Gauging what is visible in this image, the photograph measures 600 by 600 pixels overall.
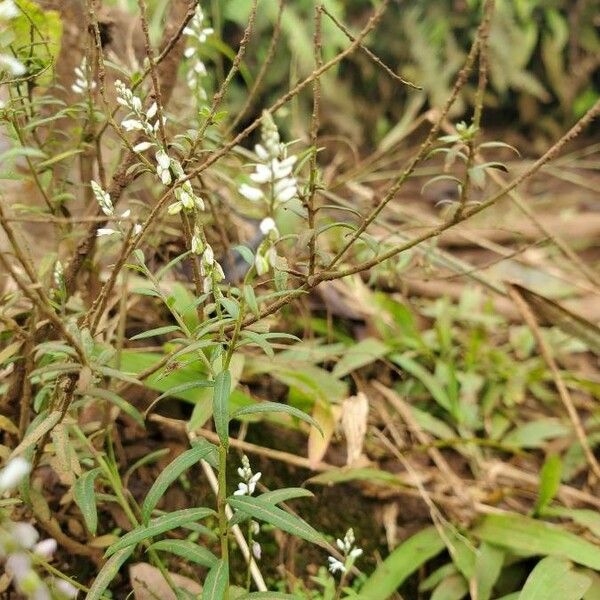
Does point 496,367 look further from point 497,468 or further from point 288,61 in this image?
point 288,61

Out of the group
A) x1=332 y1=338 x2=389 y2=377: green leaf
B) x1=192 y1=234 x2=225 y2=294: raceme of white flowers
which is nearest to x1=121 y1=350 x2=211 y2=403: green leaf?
x1=332 y1=338 x2=389 y2=377: green leaf

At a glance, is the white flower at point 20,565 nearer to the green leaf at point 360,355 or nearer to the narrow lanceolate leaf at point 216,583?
the narrow lanceolate leaf at point 216,583

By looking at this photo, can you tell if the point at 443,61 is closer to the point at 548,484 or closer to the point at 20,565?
the point at 548,484

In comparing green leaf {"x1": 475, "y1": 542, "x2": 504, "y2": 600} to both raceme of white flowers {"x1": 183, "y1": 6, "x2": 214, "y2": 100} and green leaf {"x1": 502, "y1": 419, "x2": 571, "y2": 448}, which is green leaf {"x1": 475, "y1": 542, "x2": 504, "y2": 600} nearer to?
green leaf {"x1": 502, "y1": 419, "x2": 571, "y2": 448}

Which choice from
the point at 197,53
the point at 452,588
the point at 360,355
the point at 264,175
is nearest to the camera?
the point at 264,175

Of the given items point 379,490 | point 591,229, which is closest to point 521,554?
point 379,490

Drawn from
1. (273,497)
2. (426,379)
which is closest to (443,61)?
(426,379)

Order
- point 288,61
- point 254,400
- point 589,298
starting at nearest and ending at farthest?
point 254,400 → point 589,298 → point 288,61
